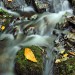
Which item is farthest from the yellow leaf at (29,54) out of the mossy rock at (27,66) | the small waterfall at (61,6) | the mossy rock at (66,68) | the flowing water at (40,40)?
the small waterfall at (61,6)

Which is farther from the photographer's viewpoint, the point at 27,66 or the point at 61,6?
the point at 61,6

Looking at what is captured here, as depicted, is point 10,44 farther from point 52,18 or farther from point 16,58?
point 52,18

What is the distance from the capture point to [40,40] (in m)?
8.33

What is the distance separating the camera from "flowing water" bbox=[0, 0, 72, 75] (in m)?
7.00

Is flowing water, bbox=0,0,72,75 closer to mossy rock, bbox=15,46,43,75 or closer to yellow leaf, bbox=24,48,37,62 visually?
mossy rock, bbox=15,46,43,75

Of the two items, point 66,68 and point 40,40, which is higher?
point 40,40

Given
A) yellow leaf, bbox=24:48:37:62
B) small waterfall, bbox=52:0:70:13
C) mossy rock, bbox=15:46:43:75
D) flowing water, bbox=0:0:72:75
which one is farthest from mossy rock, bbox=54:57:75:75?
small waterfall, bbox=52:0:70:13

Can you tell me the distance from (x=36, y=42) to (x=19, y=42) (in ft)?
1.96

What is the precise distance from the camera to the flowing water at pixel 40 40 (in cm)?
700

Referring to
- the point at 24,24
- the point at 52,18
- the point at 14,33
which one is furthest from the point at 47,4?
the point at 14,33

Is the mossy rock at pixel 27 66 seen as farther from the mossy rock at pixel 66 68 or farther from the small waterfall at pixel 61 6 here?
the small waterfall at pixel 61 6

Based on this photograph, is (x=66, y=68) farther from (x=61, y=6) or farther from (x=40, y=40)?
(x=61, y=6)

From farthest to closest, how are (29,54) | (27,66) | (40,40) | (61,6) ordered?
(61,6)
(40,40)
(29,54)
(27,66)

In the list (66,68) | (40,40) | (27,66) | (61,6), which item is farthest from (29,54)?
(61,6)
